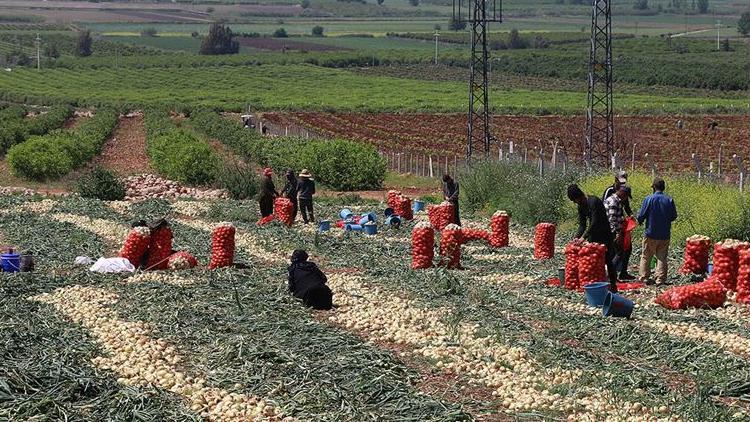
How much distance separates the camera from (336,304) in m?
19.9

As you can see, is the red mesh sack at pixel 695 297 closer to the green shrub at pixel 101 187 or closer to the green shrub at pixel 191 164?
the green shrub at pixel 101 187

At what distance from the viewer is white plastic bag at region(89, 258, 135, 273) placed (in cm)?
2295

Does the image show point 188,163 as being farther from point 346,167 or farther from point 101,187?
point 101,187

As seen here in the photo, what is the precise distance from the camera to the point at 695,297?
63.1 feet

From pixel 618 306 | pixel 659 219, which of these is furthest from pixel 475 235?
pixel 618 306

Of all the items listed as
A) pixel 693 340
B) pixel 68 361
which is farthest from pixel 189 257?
pixel 693 340

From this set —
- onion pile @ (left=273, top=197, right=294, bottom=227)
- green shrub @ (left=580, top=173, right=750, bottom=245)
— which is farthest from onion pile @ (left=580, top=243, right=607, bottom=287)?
onion pile @ (left=273, top=197, right=294, bottom=227)

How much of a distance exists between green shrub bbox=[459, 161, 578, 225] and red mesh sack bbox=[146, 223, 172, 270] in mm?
10955

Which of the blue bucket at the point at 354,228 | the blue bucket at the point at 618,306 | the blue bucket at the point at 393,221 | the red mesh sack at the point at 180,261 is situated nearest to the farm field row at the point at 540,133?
the blue bucket at the point at 393,221

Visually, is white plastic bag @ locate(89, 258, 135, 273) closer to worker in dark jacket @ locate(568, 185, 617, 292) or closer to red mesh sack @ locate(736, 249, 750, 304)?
worker in dark jacket @ locate(568, 185, 617, 292)

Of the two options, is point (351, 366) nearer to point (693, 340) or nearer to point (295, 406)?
point (295, 406)

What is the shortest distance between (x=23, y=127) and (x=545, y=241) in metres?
48.3

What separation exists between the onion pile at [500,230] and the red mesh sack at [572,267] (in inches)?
230

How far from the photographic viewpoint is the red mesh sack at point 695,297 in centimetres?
1917
